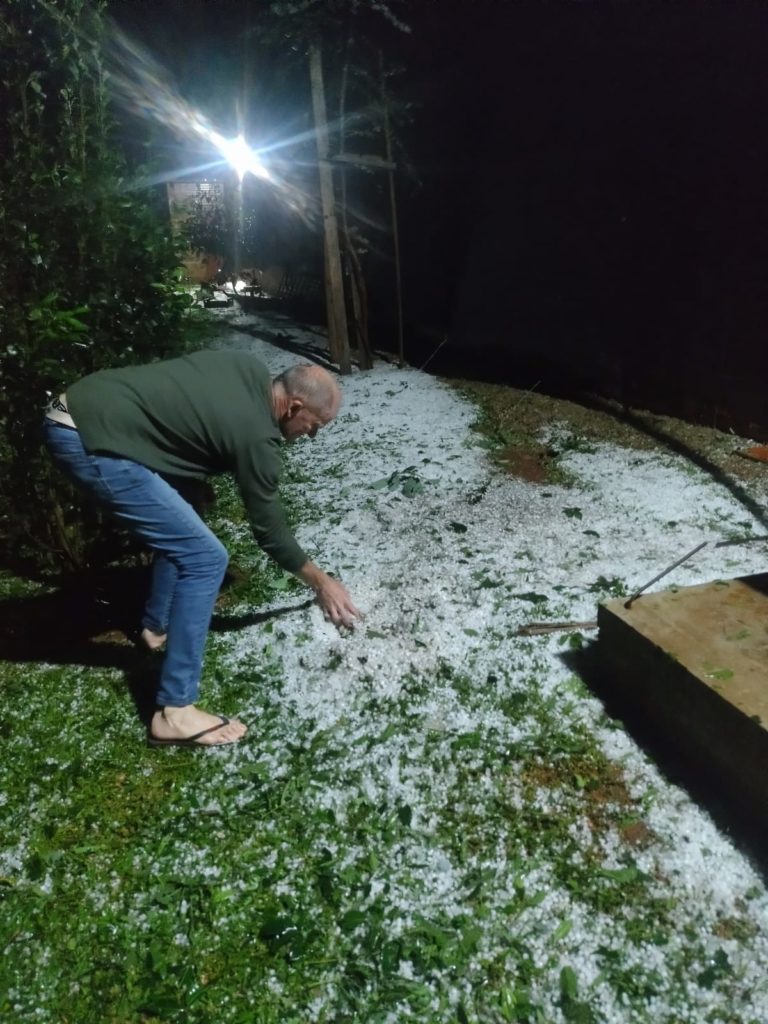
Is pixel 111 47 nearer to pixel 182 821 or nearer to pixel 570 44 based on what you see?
pixel 182 821

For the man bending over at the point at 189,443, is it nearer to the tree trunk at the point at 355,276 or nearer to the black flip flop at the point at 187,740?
the black flip flop at the point at 187,740

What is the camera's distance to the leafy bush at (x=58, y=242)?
3232 mm

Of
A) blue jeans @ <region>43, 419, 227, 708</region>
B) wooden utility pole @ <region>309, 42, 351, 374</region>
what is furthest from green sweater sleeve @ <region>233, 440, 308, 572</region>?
wooden utility pole @ <region>309, 42, 351, 374</region>

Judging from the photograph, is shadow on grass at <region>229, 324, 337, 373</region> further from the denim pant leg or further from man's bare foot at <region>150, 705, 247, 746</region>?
man's bare foot at <region>150, 705, 247, 746</region>

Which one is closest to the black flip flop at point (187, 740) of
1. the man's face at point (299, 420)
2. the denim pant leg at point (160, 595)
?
the denim pant leg at point (160, 595)

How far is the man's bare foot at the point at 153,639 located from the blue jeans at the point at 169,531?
65cm

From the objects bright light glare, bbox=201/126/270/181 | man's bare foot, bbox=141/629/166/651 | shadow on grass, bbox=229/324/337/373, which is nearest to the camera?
man's bare foot, bbox=141/629/166/651

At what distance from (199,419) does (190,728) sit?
1246mm

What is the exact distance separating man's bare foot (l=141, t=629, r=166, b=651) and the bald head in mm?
1426

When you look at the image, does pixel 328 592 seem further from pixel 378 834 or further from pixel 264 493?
pixel 378 834

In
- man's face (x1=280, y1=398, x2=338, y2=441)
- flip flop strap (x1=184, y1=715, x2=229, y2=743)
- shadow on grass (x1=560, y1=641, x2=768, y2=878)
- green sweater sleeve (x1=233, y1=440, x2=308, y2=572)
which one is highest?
man's face (x1=280, y1=398, x2=338, y2=441)

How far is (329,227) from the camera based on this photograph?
25.8 feet

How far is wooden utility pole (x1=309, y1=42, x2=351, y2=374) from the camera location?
750cm

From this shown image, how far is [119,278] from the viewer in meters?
3.59
